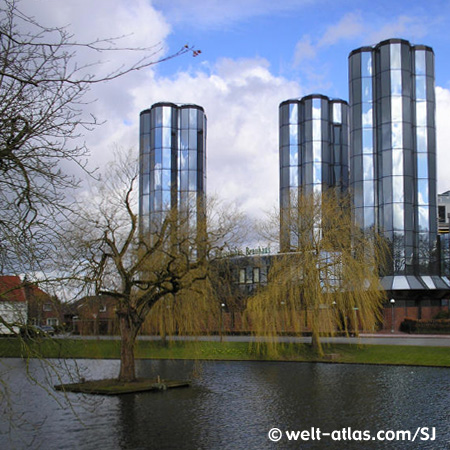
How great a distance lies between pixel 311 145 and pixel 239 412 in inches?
2058

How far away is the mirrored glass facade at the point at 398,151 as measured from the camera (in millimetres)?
51875

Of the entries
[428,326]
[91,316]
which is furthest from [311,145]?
[91,316]

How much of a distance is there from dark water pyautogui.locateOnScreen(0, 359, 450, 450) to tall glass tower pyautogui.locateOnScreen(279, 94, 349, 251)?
42862 millimetres

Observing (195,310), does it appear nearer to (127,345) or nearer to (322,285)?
(127,345)

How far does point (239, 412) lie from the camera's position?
57.6 ft

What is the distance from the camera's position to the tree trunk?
21.6 metres

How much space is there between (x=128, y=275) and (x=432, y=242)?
123 ft

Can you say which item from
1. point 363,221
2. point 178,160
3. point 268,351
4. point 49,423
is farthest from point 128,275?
point 178,160

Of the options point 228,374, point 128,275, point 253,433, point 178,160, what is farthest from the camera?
point 178,160

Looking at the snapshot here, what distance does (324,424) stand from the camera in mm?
15641

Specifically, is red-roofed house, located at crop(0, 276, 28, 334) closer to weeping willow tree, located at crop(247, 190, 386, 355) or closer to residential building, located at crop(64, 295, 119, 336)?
residential building, located at crop(64, 295, 119, 336)

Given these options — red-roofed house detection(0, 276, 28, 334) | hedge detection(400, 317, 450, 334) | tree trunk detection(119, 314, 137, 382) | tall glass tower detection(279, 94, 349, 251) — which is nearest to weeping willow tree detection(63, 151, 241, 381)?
tree trunk detection(119, 314, 137, 382)

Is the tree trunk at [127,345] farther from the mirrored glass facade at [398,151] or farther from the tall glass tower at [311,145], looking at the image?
the tall glass tower at [311,145]

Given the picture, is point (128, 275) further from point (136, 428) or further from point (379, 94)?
point (379, 94)
